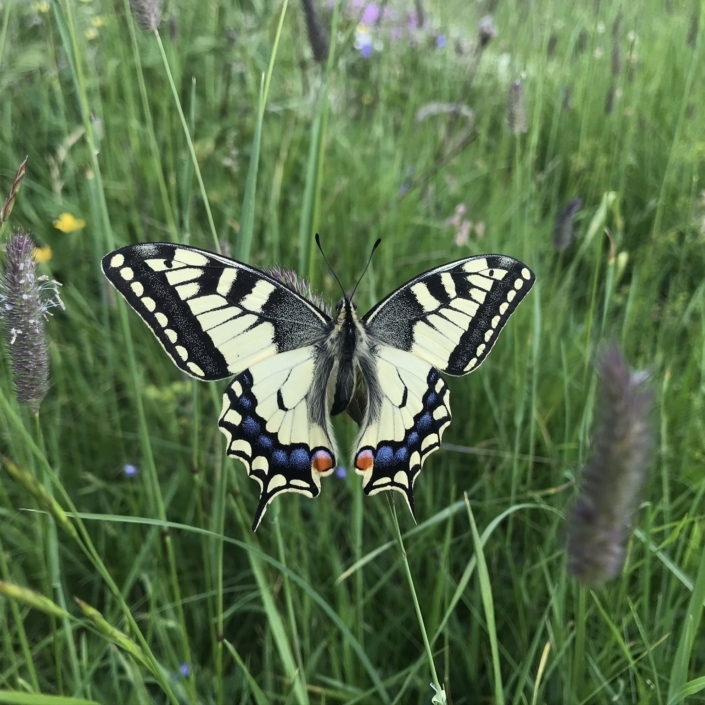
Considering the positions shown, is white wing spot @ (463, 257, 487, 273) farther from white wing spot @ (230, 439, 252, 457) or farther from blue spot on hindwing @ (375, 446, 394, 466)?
white wing spot @ (230, 439, 252, 457)

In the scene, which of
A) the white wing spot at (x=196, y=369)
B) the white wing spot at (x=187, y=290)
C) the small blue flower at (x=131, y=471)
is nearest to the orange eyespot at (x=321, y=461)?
the white wing spot at (x=196, y=369)

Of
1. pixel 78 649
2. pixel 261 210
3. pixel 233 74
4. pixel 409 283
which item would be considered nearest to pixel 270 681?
pixel 78 649

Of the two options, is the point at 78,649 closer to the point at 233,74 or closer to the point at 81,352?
the point at 81,352

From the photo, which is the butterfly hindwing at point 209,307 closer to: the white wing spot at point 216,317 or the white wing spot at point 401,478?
the white wing spot at point 216,317

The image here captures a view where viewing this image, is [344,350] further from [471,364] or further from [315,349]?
[471,364]

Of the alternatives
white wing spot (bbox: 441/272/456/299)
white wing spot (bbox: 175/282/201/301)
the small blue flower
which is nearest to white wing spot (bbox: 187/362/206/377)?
white wing spot (bbox: 175/282/201/301)

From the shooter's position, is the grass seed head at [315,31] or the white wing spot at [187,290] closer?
the white wing spot at [187,290]
